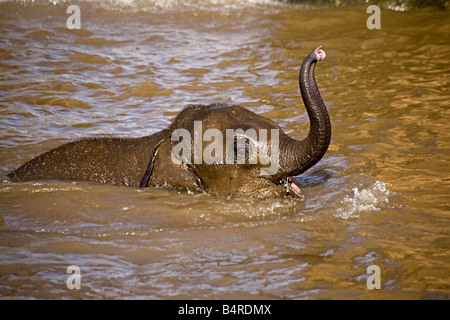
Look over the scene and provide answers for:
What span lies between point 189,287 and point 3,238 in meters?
1.92

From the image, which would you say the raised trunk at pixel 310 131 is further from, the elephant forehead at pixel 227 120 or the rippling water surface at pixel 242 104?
the rippling water surface at pixel 242 104

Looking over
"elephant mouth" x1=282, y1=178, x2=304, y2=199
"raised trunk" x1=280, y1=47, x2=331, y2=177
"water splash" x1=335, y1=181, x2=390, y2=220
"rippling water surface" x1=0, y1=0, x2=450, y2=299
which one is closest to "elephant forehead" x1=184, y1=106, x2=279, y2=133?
"raised trunk" x1=280, y1=47, x2=331, y2=177

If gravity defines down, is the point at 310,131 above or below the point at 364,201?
above

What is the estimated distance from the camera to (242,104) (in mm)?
9688

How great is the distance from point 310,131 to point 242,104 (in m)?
4.14

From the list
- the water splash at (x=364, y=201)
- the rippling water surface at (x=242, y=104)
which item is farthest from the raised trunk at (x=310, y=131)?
the water splash at (x=364, y=201)

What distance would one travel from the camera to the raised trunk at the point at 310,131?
5.43m

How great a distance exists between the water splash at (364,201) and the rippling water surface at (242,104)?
0.02 meters

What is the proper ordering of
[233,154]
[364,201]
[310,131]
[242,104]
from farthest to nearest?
Result: [242,104] → [364,201] → [233,154] → [310,131]

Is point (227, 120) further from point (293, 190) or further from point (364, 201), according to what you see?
point (364, 201)

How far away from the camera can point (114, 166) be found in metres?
6.60

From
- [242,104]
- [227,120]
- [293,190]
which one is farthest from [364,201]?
[242,104]

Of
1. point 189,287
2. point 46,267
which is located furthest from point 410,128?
point 46,267

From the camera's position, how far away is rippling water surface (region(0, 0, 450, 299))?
16.5 ft
